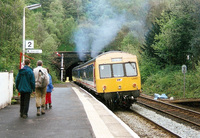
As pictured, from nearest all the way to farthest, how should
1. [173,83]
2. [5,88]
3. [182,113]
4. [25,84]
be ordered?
[25,84]
[5,88]
[182,113]
[173,83]

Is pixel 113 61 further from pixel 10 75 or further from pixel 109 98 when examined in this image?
pixel 10 75

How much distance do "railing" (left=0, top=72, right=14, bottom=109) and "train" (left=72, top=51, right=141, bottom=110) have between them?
15.3ft

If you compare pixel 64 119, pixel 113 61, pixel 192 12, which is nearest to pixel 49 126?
pixel 64 119

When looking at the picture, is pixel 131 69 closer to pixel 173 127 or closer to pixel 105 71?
pixel 105 71

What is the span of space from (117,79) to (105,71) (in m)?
0.79

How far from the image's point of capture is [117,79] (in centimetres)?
1396

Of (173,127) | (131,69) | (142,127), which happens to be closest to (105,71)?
(131,69)

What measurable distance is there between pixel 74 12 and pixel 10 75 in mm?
103733

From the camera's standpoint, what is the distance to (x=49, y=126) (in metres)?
6.62

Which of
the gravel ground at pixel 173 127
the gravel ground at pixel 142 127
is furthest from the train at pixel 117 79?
the gravel ground at pixel 173 127

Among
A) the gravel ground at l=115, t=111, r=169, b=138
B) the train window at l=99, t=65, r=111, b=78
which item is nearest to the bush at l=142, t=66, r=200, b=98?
the train window at l=99, t=65, r=111, b=78

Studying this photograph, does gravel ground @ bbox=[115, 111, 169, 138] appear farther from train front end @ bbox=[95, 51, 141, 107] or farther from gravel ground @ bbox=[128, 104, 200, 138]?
train front end @ bbox=[95, 51, 141, 107]

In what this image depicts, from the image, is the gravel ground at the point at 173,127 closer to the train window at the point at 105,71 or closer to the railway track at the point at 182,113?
the railway track at the point at 182,113

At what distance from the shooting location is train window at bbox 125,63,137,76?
1424cm
